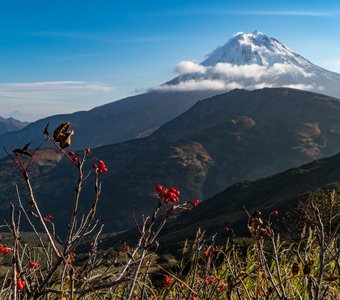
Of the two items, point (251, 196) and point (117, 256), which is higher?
point (117, 256)

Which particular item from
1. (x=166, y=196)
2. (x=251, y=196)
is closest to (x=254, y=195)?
(x=251, y=196)

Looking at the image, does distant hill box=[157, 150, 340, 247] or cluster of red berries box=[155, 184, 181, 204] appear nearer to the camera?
cluster of red berries box=[155, 184, 181, 204]

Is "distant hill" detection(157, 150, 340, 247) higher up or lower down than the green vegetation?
lower down

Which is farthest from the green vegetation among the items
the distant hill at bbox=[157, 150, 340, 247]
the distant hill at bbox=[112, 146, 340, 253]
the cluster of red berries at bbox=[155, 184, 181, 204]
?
the distant hill at bbox=[157, 150, 340, 247]

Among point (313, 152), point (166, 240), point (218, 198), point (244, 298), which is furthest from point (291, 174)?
point (313, 152)

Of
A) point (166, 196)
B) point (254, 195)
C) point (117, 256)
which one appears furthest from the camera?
point (254, 195)

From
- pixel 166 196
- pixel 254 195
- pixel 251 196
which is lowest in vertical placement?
pixel 251 196

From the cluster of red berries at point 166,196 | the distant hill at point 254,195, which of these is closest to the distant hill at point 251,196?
the distant hill at point 254,195

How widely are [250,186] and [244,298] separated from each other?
321ft

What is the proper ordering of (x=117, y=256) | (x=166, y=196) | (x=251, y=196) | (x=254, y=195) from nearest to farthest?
1. (x=166, y=196)
2. (x=117, y=256)
3. (x=254, y=195)
4. (x=251, y=196)

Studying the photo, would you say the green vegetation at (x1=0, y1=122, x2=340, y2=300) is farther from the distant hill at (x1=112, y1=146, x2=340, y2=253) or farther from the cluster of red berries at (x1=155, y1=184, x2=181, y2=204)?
the distant hill at (x1=112, y1=146, x2=340, y2=253)

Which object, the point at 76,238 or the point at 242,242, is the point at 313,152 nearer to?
the point at 242,242

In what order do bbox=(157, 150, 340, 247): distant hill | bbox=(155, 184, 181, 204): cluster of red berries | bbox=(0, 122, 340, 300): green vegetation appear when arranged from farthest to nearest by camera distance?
bbox=(157, 150, 340, 247): distant hill < bbox=(155, 184, 181, 204): cluster of red berries < bbox=(0, 122, 340, 300): green vegetation

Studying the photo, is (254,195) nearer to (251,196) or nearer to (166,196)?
(251,196)
